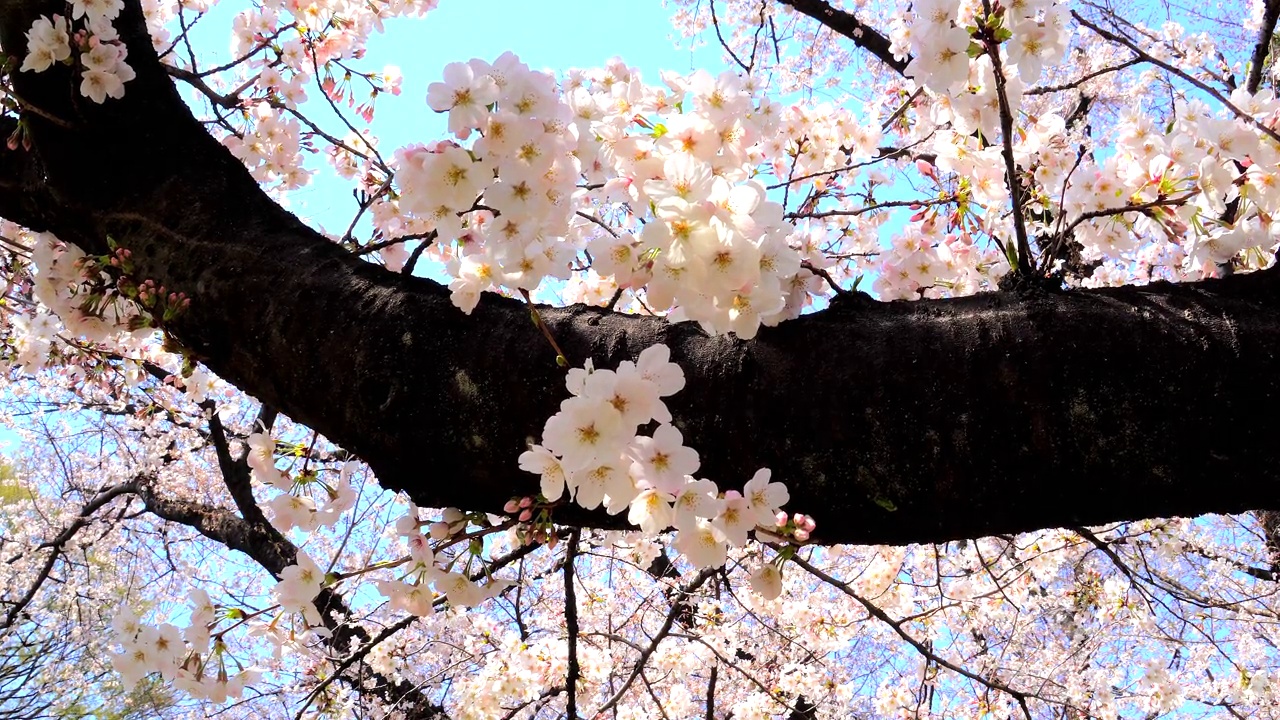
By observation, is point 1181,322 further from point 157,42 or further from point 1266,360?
point 157,42

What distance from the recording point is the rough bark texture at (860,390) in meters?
0.99

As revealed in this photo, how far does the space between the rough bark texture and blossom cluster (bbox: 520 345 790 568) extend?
8cm

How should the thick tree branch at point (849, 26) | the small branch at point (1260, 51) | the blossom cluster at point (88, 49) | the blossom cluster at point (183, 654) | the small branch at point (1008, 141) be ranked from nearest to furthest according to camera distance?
the small branch at point (1008, 141) → the blossom cluster at point (183, 654) → the blossom cluster at point (88, 49) → the thick tree branch at point (849, 26) → the small branch at point (1260, 51)

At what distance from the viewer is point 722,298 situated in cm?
106

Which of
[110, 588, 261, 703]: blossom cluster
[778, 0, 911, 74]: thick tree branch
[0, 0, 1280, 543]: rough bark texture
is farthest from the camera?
[778, 0, 911, 74]: thick tree branch

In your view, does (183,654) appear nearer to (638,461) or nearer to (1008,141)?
(638,461)

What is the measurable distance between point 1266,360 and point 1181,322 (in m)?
0.11

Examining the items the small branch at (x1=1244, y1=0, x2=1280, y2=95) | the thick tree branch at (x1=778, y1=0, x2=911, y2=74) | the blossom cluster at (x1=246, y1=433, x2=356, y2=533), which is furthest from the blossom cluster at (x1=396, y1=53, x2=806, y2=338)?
the small branch at (x1=1244, y1=0, x2=1280, y2=95)

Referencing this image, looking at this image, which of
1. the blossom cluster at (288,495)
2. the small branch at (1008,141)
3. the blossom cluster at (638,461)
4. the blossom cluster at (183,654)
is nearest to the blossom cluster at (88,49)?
the blossom cluster at (288,495)

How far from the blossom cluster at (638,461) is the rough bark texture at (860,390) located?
0.08 meters

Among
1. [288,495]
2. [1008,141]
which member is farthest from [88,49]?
[1008,141]

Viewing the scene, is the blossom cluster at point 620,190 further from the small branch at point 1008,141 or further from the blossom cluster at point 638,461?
the small branch at point 1008,141

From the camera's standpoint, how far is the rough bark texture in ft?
3.23

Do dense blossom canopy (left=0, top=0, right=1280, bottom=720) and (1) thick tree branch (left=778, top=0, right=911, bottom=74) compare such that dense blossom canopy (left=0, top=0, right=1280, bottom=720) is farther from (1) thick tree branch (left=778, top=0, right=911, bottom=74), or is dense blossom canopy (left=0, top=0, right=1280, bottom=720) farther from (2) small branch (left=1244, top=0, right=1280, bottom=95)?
(2) small branch (left=1244, top=0, right=1280, bottom=95)
